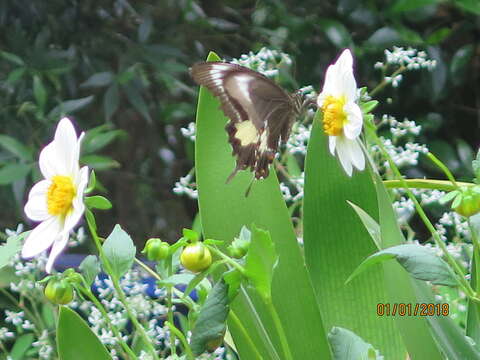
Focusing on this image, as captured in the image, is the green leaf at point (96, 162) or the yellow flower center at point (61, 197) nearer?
the yellow flower center at point (61, 197)

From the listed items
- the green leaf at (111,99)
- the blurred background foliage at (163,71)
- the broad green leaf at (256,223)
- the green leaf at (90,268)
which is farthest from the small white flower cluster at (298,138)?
the green leaf at (111,99)

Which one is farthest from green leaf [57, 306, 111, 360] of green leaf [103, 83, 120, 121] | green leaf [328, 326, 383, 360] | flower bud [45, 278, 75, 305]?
green leaf [103, 83, 120, 121]

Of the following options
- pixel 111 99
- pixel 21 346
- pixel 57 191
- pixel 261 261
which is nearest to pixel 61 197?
pixel 57 191

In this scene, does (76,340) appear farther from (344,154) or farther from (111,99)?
(111,99)

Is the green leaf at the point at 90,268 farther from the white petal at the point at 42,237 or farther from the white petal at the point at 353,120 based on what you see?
the white petal at the point at 353,120

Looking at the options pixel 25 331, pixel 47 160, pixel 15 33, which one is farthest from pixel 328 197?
pixel 15 33

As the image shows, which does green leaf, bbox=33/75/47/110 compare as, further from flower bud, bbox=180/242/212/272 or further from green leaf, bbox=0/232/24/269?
flower bud, bbox=180/242/212/272
